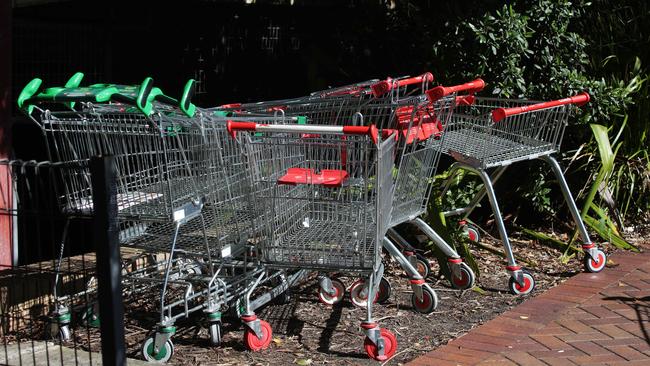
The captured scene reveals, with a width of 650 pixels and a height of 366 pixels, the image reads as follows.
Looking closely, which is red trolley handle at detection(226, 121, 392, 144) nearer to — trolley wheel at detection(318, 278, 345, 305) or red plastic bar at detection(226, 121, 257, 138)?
red plastic bar at detection(226, 121, 257, 138)

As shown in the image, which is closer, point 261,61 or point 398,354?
point 398,354

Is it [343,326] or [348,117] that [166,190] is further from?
[348,117]

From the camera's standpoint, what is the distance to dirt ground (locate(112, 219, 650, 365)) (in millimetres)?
5020

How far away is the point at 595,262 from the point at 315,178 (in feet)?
9.20

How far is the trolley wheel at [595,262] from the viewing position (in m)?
6.75

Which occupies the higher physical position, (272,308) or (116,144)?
(116,144)

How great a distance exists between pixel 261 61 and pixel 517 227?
300 cm

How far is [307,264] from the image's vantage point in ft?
16.2

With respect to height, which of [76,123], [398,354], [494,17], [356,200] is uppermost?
[494,17]

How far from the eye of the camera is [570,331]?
17.9 feet

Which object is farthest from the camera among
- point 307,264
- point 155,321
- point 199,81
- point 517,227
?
point 199,81

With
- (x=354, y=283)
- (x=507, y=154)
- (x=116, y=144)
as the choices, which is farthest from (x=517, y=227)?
(x=116, y=144)

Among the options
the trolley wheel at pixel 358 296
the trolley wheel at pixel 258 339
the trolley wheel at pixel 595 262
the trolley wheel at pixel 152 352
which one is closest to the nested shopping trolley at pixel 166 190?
the trolley wheel at pixel 152 352

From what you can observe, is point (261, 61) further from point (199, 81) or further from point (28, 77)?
point (28, 77)
